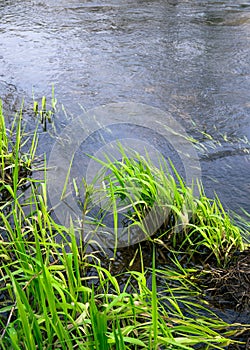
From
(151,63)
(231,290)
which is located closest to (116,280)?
(231,290)

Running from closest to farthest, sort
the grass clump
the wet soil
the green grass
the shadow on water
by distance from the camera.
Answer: the green grass → the wet soil → the grass clump → the shadow on water

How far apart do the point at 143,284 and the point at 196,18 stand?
4.57 meters

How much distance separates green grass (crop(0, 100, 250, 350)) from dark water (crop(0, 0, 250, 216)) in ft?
1.42

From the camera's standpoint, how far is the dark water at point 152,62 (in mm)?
3059

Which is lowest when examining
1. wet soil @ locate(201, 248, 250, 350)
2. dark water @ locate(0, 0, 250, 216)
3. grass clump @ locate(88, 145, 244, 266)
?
wet soil @ locate(201, 248, 250, 350)

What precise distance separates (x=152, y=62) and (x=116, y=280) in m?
2.81

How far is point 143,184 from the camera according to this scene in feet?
6.70

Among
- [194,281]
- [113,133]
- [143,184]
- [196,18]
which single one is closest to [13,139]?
[113,133]

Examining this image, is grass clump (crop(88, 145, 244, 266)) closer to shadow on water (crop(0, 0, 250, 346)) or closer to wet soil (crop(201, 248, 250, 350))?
wet soil (crop(201, 248, 250, 350))

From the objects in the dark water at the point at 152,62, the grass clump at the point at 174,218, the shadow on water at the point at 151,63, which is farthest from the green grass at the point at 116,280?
the dark water at the point at 152,62

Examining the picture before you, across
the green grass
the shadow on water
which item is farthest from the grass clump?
the shadow on water

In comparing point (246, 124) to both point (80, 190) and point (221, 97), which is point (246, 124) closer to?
point (221, 97)

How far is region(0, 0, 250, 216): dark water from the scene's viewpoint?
120 inches

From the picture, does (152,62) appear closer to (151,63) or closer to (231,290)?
(151,63)
